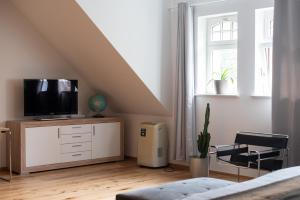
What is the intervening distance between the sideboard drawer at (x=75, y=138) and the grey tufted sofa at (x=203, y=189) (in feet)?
9.78

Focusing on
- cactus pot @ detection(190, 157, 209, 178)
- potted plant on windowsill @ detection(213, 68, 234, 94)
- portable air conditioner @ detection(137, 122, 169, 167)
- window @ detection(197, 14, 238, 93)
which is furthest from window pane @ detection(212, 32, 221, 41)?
cactus pot @ detection(190, 157, 209, 178)

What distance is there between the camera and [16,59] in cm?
634

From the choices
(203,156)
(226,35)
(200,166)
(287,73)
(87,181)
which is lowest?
(87,181)

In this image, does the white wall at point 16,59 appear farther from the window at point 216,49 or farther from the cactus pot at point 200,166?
the cactus pot at point 200,166

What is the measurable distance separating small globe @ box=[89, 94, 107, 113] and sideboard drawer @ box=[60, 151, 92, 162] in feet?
2.30

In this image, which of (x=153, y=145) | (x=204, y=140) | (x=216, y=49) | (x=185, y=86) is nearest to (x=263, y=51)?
(x=216, y=49)

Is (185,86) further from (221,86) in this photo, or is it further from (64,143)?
(64,143)

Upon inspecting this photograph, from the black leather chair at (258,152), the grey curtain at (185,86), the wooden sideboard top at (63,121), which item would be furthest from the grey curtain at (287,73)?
the wooden sideboard top at (63,121)

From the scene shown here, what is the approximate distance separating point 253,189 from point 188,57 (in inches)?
148

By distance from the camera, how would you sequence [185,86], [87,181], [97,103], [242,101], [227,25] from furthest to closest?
1. [97,103]
2. [185,86]
3. [227,25]
4. [242,101]
5. [87,181]

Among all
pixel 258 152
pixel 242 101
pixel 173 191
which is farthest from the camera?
pixel 242 101

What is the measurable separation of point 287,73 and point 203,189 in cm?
211

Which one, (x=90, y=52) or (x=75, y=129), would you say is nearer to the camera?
(x=90, y=52)

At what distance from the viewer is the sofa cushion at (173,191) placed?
329 cm
